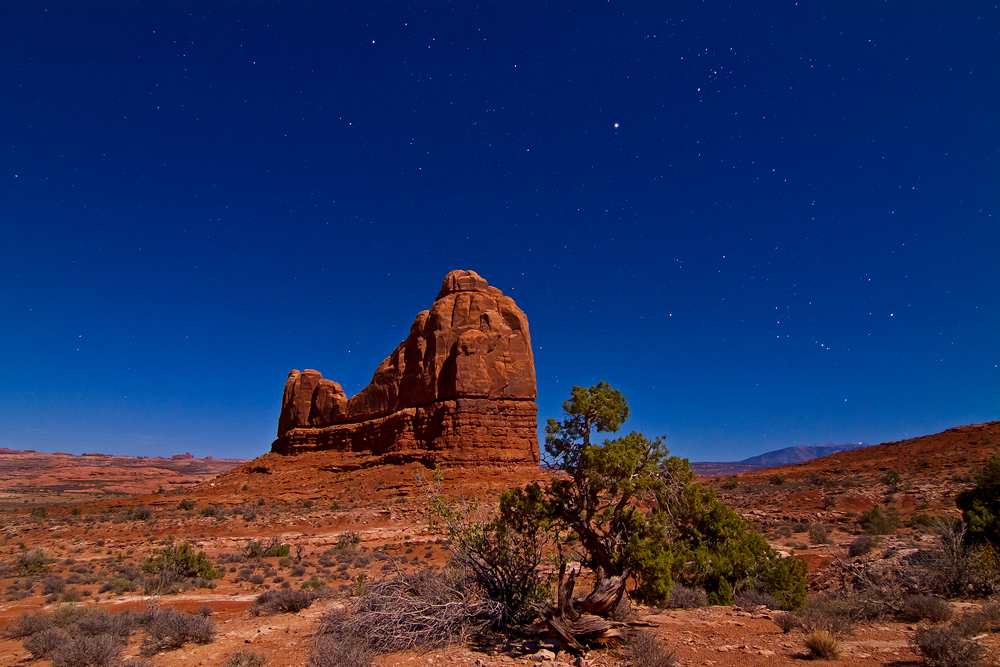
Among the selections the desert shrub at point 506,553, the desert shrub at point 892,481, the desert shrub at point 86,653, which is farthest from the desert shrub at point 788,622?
the desert shrub at point 892,481

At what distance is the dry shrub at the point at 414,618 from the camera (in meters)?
7.14

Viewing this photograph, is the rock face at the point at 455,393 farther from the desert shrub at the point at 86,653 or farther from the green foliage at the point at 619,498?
the desert shrub at the point at 86,653

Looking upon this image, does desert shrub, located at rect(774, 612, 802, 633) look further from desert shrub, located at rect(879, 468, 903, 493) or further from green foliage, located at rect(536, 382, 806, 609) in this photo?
desert shrub, located at rect(879, 468, 903, 493)

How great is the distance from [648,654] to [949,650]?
3.26 m

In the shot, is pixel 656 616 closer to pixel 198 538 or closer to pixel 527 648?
pixel 527 648

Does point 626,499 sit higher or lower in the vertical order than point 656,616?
higher

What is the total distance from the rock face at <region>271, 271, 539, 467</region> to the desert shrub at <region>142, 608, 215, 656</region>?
1031 inches

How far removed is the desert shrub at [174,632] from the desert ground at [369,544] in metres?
0.12

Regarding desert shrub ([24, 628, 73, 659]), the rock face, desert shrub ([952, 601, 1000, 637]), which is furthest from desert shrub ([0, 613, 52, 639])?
the rock face

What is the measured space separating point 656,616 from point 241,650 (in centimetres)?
721

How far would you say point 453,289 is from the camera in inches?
1697

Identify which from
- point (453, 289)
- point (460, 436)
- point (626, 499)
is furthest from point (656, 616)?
point (453, 289)

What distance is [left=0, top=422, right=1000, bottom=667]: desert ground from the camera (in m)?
7.16

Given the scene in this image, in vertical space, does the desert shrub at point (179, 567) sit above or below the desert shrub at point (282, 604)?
below
